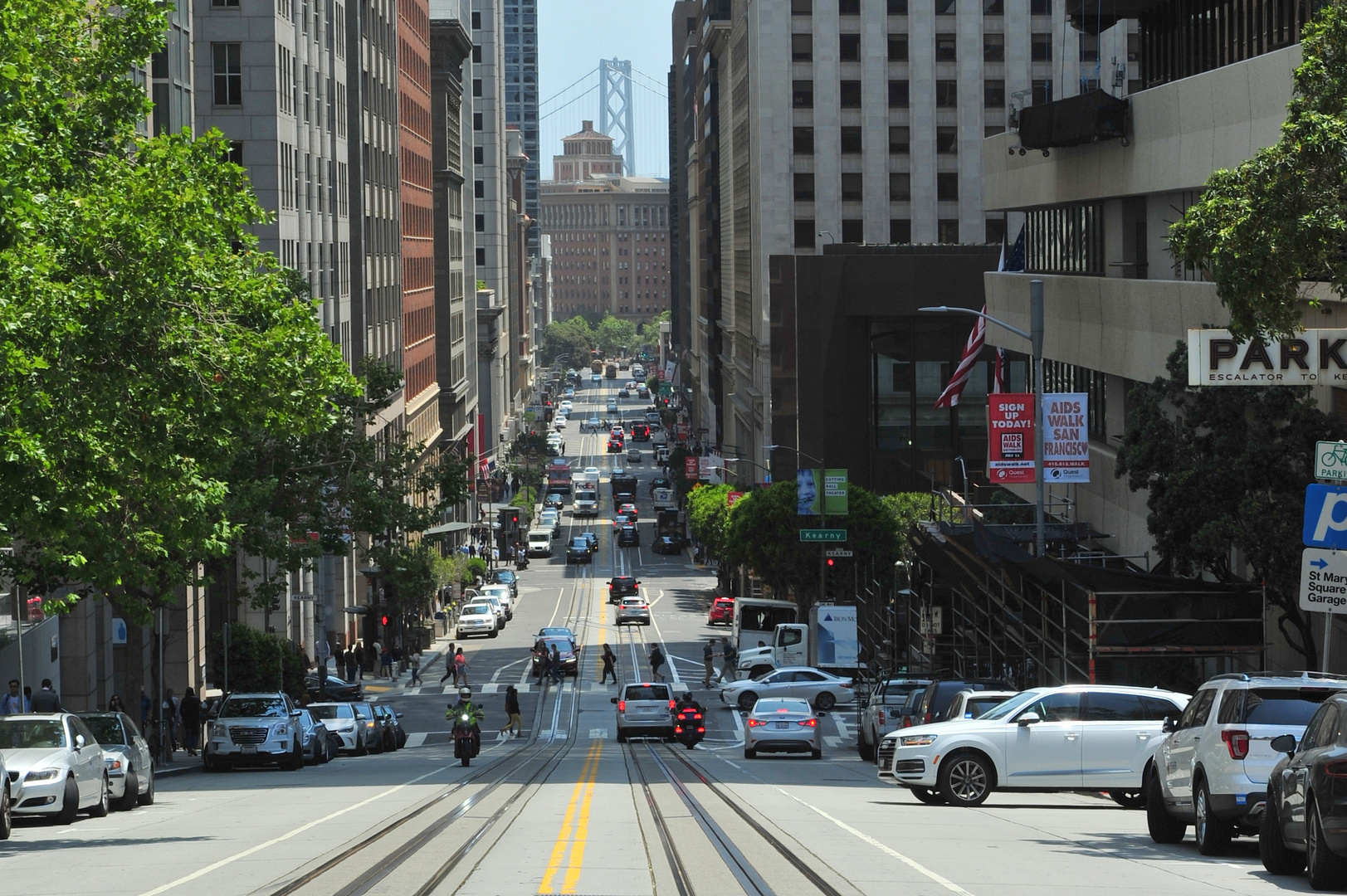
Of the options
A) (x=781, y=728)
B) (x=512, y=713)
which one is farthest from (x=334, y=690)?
(x=781, y=728)

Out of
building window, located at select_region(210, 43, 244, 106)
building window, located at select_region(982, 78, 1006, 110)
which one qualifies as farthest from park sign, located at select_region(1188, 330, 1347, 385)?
building window, located at select_region(982, 78, 1006, 110)

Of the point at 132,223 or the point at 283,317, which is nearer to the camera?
the point at 132,223

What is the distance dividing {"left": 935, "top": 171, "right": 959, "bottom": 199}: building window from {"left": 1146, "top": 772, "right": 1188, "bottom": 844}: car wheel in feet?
288

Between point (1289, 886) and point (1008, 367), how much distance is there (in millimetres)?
70842

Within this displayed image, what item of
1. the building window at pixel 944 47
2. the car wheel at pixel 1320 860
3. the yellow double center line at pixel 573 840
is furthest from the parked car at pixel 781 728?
the building window at pixel 944 47

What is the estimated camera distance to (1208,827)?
16250 mm

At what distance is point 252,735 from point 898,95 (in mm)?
76651

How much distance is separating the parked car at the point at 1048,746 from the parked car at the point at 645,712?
815 inches

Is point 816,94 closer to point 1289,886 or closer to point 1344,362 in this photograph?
point 1344,362

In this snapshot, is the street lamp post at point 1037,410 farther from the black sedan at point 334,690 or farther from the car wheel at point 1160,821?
the black sedan at point 334,690

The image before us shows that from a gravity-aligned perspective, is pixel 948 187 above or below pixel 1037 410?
above

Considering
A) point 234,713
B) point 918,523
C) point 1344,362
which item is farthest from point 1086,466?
point 234,713

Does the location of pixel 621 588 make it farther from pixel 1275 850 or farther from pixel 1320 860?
pixel 1320 860

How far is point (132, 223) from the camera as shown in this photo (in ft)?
72.6
